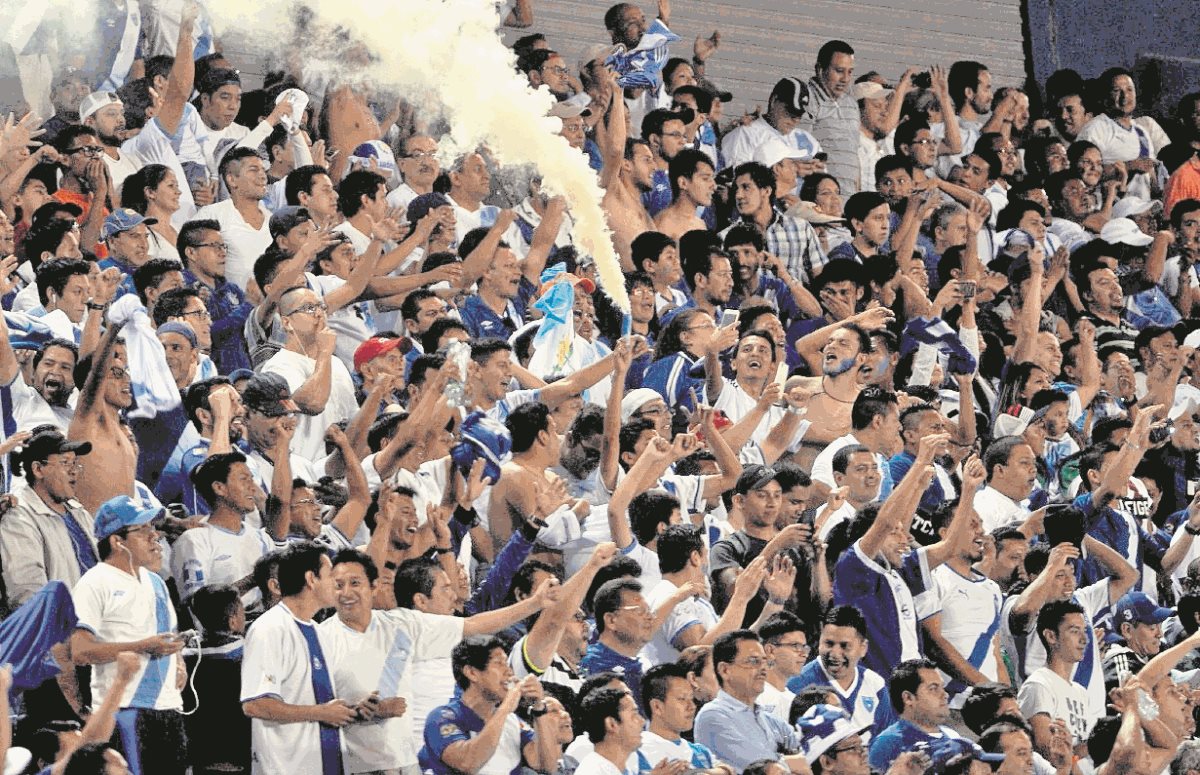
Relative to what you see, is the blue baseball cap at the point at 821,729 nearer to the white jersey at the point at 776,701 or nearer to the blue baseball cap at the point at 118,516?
the white jersey at the point at 776,701

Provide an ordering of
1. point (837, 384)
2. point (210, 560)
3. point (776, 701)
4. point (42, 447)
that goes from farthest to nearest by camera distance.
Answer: point (837, 384)
point (776, 701)
point (210, 560)
point (42, 447)

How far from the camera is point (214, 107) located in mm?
12227

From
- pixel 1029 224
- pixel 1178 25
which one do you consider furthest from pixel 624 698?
pixel 1178 25

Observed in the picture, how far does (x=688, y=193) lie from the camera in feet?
44.3

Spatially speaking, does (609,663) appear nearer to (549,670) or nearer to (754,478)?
(549,670)

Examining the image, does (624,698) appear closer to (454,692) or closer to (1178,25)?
(454,692)

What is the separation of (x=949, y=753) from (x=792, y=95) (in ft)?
20.0

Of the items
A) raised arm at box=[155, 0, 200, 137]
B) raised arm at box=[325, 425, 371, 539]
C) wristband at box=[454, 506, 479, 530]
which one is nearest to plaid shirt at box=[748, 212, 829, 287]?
raised arm at box=[155, 0, 200, 137]

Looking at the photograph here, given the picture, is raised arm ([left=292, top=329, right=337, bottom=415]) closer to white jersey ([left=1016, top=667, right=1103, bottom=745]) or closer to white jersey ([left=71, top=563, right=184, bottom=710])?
white jersey ([left=71, top=563, right=184, bottom=710])

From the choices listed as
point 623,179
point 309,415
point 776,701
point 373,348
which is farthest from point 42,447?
point 623,179

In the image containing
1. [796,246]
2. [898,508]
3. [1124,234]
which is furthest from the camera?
[1124,234]

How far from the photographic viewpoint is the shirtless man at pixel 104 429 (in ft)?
29.9

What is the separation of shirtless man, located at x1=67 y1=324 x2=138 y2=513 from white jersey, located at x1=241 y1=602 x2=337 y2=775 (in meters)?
1.01

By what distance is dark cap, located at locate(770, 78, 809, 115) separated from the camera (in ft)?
A: 49.1
